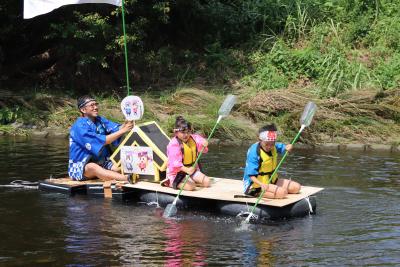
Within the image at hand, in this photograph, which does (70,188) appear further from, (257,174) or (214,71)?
(214,71)

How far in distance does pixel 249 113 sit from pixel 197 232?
877 cm

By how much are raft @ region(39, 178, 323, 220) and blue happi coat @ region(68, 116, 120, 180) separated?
25 centimetres

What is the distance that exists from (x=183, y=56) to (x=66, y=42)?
3812 millimetres

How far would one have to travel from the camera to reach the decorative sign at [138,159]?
34.3 ft

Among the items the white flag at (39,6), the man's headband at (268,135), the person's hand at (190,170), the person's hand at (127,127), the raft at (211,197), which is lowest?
the raft at (211,197)

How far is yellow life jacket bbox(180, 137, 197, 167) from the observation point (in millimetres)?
10211

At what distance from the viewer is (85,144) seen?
1089 cm

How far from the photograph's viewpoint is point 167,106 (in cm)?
1791

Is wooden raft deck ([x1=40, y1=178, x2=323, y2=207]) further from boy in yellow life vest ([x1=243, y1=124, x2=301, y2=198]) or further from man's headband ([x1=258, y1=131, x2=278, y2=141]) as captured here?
man's headband ([x1=258, y1=131, x2=278, y2=141])

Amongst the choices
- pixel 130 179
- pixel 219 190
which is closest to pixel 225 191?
pixel 219 190

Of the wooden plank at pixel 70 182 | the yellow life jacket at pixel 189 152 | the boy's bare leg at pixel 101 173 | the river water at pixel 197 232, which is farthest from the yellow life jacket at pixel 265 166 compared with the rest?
the wooden plank at pixel 70 182

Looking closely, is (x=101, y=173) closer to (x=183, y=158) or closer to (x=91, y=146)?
(x=91, y=146)

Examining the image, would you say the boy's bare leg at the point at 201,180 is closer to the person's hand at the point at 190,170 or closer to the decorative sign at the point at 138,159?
the person's hand at the point at 190,170

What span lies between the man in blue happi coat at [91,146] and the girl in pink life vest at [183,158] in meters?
0.88
